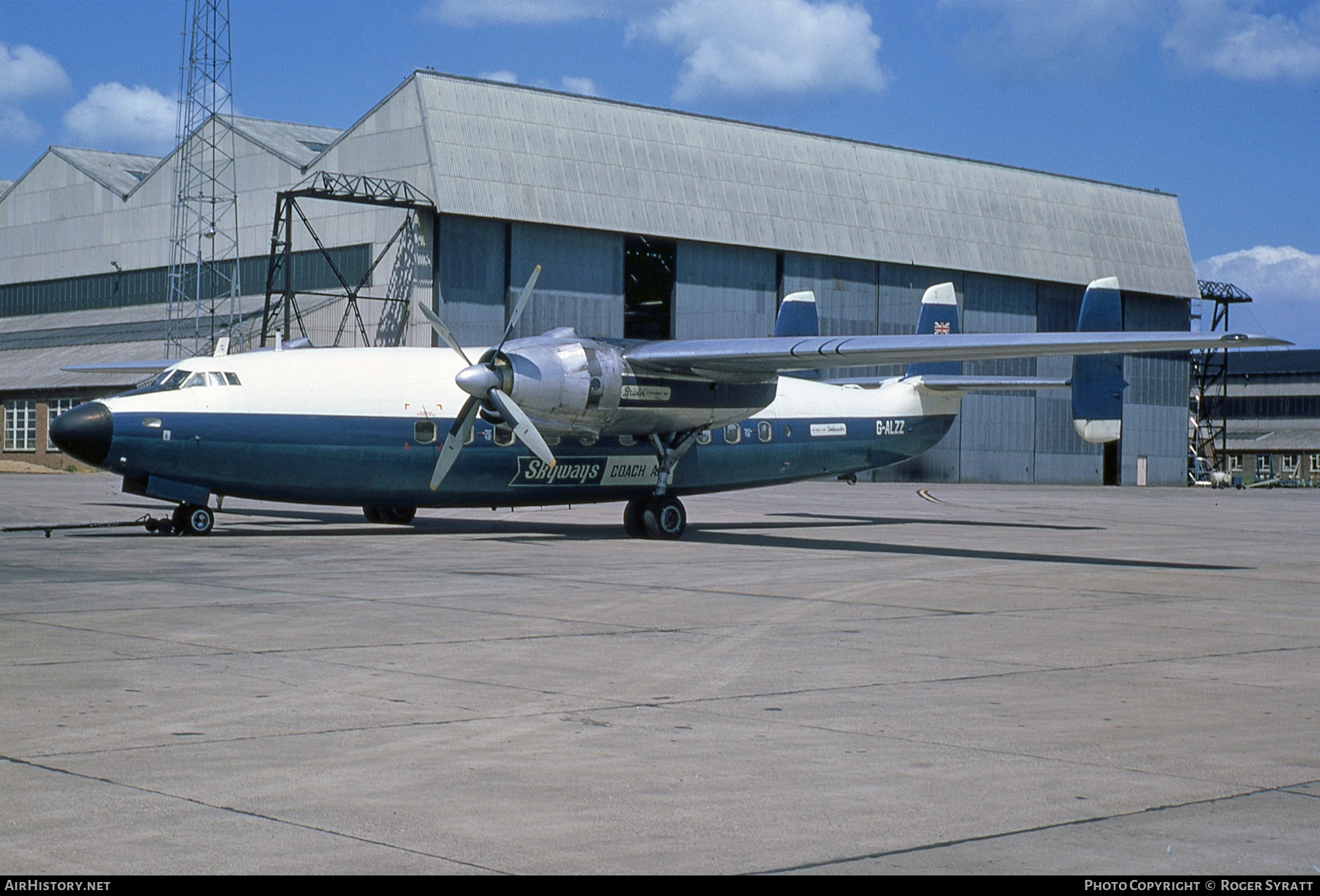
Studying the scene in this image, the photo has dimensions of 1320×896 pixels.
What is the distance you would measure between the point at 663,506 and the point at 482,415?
4907 mm

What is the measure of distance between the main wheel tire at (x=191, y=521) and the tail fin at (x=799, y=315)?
48.9 feet

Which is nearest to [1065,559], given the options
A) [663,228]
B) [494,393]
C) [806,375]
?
[494,393]

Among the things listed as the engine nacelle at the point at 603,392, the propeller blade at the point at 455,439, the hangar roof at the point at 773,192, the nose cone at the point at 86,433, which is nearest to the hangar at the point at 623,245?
the hangar roof at the point at 773,192

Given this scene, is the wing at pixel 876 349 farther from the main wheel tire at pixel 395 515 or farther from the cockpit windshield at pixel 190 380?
the cockpit windshield at pixel 190 380

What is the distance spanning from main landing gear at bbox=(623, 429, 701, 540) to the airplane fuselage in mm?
571

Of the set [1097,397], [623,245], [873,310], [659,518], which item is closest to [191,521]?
[659,518]

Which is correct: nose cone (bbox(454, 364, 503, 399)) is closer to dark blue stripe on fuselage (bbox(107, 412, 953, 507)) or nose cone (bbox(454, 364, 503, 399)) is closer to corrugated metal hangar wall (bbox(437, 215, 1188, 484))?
dark blue stripe on fuselage (bbox(107, 412, 953, 507))

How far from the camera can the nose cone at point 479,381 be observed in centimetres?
2625

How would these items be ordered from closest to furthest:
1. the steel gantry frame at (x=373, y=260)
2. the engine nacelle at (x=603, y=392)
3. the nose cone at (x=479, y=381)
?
the nose cone at (x=479, y=381), the engine nacelle at (x=603, y=392), the steel gantry frame at (x=373, y=260)

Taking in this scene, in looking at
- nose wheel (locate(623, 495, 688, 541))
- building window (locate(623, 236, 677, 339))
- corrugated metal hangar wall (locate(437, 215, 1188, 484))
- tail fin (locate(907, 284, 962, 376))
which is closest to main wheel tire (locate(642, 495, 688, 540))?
nose wheel (locate(623, 495, 688, 541))

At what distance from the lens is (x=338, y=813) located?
693 centimetres

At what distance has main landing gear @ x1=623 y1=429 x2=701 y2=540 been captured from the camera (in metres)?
29.7

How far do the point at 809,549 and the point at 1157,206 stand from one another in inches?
2897

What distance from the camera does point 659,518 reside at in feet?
97.2
